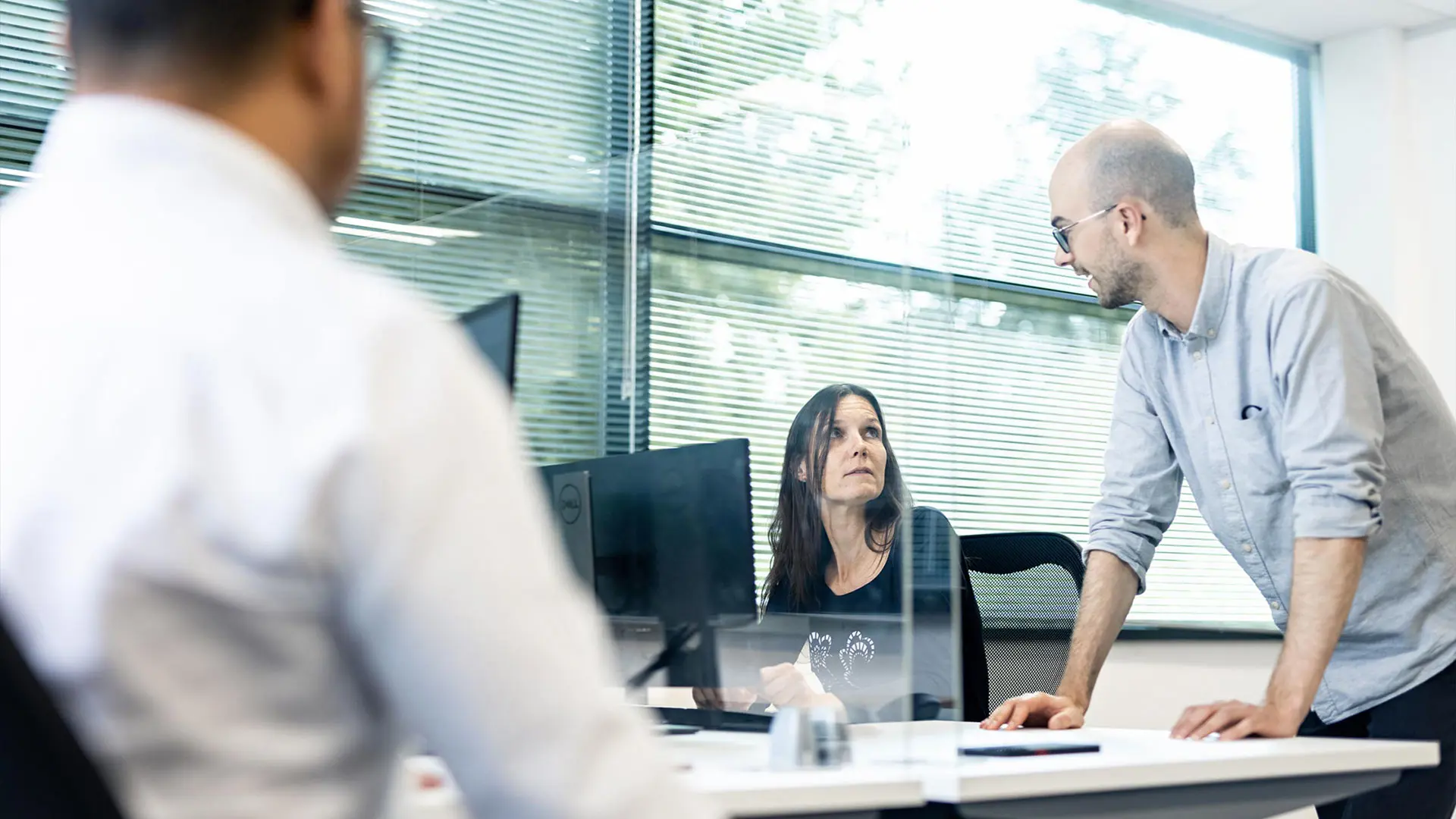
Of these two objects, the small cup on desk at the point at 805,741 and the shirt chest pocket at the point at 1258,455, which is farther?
the shirt chest pocket at the point at 1258,455

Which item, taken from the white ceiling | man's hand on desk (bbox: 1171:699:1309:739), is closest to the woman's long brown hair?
man's hand on desk (bbox: 1171:699:1309:739)

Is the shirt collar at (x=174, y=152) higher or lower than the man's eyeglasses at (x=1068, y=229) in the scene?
lower

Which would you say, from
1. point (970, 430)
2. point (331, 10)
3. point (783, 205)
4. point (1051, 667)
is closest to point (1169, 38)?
point (970, 430)

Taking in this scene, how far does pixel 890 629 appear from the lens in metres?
1.68

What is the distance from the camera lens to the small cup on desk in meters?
1.47

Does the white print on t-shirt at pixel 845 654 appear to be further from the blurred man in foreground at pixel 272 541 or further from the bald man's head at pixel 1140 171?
the blurred man in foreground at pixel 272 541

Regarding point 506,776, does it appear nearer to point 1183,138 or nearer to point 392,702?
point 392,702

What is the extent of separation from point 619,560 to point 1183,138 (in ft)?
11.7

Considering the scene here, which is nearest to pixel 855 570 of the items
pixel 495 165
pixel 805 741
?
pixel 805 741

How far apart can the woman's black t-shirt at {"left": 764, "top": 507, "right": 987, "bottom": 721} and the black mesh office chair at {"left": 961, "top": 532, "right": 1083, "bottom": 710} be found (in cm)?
114

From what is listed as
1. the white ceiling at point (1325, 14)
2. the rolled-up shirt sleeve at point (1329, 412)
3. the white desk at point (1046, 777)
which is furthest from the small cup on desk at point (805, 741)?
the white ceiling at point (1325, 14)

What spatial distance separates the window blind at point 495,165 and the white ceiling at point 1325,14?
2.24m

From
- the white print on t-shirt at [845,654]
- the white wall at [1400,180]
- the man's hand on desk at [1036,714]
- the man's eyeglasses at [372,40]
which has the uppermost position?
the white wall at [1400,180]

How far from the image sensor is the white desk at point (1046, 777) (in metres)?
1.33
